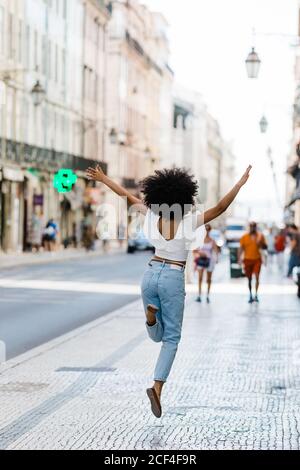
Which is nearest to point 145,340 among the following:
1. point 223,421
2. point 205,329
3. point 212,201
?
point 205,329

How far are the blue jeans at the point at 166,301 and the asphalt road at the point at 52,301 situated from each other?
203 inches

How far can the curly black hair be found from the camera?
9531 mm

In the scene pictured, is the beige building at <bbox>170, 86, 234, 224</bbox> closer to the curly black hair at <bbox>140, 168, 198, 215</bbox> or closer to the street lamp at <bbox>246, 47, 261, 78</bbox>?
the street lamp at <bbox>246, 47, 261, 78</bbox>

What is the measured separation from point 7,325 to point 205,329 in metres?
2.95

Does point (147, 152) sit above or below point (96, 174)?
above

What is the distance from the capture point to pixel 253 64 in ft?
90.5

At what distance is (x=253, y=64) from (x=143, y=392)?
17.4 meters

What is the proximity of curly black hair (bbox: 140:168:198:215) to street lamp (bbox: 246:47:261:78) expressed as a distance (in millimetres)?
18279

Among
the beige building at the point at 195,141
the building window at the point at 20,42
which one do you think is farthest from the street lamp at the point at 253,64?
the beige building at the point at 195,141

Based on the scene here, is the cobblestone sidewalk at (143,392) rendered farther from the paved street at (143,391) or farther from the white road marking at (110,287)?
the white road marking at (110,287)

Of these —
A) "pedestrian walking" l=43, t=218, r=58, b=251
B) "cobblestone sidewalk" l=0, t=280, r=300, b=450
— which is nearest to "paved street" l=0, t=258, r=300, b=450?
"cobblestone sidewalk" l=0, t=280, r=300, b=450

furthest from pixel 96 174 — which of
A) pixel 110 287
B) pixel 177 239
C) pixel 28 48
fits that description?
pixel 28 48

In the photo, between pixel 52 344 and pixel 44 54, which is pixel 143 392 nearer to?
pixel 52 344
